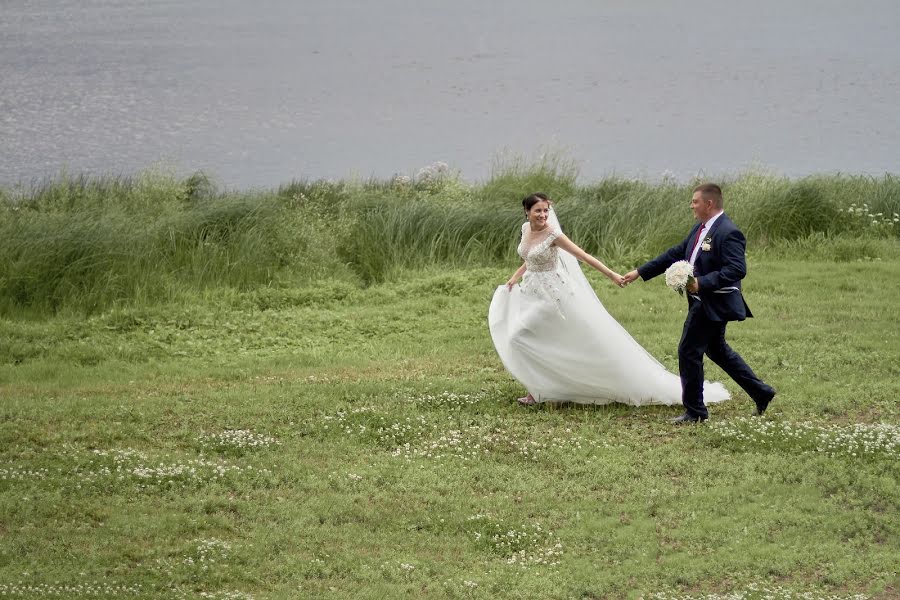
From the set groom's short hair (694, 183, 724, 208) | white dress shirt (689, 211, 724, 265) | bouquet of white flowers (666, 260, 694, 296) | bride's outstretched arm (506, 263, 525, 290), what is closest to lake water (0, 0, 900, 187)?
bride's outstretched arm (506, 263, 525, 290)

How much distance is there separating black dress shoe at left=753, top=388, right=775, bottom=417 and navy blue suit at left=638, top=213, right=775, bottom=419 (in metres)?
0.02

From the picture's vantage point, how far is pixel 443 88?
5088 cm

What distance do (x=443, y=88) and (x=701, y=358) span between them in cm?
4076

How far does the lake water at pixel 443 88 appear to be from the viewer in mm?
39750

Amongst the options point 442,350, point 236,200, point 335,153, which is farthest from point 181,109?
point 442,350

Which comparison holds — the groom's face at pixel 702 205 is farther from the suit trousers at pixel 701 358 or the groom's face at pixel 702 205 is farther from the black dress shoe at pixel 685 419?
the black dress shoe at pixel 685 419

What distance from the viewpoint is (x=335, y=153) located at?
133 ft

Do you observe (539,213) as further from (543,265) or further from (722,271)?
(722,271)

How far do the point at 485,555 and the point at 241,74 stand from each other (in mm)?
48216

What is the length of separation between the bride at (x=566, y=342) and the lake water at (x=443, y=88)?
15.1 metres

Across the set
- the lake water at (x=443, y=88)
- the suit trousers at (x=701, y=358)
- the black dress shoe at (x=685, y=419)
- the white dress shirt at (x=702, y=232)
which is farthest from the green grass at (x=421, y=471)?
the lake water at (x=443, y=88)

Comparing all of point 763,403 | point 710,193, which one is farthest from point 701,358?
point 710,193

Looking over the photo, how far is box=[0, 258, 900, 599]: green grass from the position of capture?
847cm

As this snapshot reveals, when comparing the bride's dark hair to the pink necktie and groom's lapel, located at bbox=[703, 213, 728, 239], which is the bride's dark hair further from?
groom's lapel, located at bbox=[703, 213, 728, 239]
